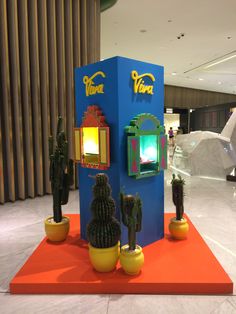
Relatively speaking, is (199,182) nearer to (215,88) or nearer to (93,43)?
(93,43)

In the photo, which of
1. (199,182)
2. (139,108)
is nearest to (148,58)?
(199,182)

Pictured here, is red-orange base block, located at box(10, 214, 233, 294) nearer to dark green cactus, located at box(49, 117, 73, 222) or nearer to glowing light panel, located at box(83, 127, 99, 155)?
dark green cactus, located at box(49, 117, 73, 222)

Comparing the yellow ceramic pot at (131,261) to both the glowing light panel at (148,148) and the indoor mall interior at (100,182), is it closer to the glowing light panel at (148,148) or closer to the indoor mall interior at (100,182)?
the indoor mall interior at (100,182)

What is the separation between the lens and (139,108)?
7.88ft

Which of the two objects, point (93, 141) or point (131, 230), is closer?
point (131, 230)

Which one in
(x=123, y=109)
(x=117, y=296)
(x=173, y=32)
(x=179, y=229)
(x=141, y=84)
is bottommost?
(x=117, y=296)

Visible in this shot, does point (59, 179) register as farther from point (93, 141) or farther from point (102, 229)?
point (102, 229)

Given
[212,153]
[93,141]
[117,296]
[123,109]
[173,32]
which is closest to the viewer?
[117,296]

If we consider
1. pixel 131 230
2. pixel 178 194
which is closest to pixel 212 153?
pixel 178 194

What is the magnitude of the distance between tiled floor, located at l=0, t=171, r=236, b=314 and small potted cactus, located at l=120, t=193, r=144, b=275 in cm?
20

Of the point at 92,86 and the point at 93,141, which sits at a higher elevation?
the point at 92,86

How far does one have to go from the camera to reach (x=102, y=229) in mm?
2012

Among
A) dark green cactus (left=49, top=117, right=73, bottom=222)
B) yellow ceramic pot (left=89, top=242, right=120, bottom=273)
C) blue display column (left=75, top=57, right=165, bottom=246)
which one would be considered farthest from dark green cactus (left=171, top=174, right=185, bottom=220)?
dark green cactus (left=49, top=117, right=73, bottom=222)

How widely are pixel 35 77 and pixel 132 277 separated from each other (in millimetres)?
3685
